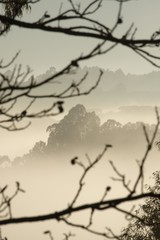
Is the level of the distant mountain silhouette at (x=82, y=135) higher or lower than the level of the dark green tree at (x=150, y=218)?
higher

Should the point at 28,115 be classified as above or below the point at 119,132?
below

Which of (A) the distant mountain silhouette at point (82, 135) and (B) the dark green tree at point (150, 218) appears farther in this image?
(A) the distant mountain silhouette at point (82, 135)

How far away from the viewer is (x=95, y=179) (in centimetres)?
17012

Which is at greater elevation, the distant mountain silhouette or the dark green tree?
the distant mountain silhouette

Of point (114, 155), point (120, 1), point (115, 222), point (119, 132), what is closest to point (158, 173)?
point (120, 1)

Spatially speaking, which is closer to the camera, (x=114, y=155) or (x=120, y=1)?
(x=120, y=1)

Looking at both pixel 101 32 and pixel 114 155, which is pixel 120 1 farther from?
pixel 114 155

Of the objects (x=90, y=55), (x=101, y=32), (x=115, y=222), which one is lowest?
(x=90, y=55)

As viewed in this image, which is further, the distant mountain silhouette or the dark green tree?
the distant mountain silhouette

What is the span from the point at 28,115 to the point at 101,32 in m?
0.68

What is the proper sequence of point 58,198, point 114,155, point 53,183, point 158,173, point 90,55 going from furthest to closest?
point 53,183 < point 58,198 < point 114,155 < point 158,173 < point 90,55

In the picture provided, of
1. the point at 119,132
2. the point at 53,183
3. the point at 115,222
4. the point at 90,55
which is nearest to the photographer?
the point at 90,55

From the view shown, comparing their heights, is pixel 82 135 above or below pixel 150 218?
above

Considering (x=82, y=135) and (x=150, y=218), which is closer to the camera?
(x=150, y=218)
